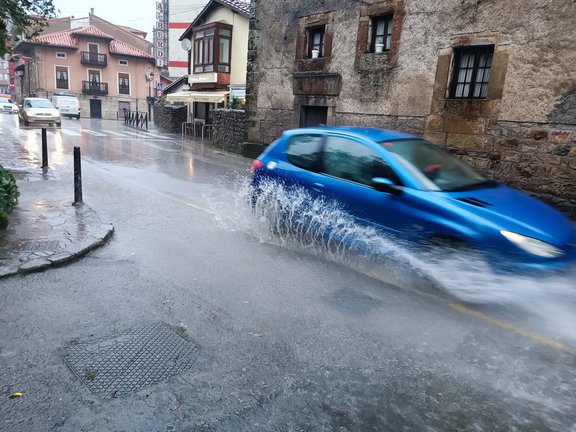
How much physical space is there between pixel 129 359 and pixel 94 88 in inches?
2229

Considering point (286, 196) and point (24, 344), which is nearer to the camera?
point (24, 344)

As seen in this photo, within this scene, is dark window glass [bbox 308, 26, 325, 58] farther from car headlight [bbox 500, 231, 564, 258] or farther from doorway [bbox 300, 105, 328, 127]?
car headlight [bbox 500, 231, 564, 258]

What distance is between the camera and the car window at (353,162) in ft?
15.8

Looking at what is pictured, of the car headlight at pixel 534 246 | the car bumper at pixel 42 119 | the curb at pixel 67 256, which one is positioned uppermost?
the car headlight at pixel 534 246

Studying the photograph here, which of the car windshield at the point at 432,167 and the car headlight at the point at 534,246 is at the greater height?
the car windshield at the point at 432,167

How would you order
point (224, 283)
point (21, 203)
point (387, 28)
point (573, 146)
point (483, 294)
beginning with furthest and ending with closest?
point (387, 28)
point (573, 146)
point (21, 203)
point (224, 283)
point (483, 294)

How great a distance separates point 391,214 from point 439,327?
1364mm

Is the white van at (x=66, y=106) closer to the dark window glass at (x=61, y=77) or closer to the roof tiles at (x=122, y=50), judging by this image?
the dark window glass at (x=61, y=77)

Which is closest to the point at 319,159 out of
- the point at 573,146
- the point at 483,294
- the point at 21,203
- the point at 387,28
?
the point at 483,294

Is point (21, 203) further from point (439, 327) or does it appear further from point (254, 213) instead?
point (439, 327)

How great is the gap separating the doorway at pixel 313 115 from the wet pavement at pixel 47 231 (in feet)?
27.0

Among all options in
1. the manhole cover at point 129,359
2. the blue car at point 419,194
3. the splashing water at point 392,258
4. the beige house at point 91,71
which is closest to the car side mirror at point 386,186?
the blue car at point 419,194

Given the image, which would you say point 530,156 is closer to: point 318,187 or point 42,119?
point 318,187

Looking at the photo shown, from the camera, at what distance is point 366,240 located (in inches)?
191
